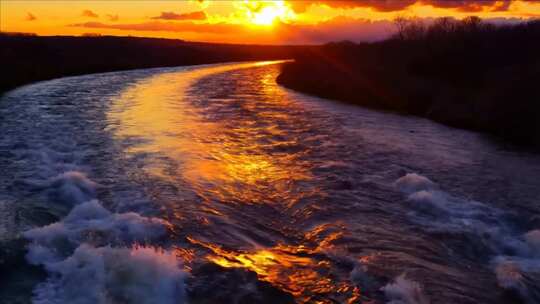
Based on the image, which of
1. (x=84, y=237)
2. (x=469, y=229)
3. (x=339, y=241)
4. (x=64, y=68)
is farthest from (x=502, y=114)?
(x=64, y=68)

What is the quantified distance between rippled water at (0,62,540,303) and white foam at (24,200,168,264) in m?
0.04

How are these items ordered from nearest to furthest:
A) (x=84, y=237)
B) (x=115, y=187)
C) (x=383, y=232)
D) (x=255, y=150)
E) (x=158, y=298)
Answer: (x=158, y=298)
(x=84, y=237)
(x=383, y=232)
(x=115, y=187)
(x=255, y=150)

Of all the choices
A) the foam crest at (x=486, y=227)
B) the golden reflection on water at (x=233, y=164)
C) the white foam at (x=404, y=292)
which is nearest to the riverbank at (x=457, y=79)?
the golden reflection on water at (x=233, y=164)

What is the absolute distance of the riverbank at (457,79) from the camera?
27859 millimetres

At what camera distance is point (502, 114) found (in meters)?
28.2

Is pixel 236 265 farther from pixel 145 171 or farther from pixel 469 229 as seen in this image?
pixel 145 171

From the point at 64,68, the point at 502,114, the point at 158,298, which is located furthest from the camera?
the point at 64,68

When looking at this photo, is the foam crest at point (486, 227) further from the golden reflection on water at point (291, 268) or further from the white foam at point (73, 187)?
the white foam at point (73, 187)

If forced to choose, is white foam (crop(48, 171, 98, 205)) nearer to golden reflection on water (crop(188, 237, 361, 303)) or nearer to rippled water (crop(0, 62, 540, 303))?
rippled water (crop(0, 62, 540, 303))

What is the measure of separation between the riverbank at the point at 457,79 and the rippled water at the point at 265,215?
120 inches

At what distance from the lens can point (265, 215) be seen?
14219 mm

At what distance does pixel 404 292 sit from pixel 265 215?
5.16m

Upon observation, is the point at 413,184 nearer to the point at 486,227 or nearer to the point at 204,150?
the point at 486,227

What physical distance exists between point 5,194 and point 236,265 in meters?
8.50
